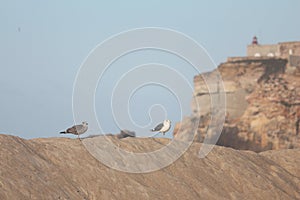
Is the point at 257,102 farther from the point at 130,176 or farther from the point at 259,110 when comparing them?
the point at 130,176

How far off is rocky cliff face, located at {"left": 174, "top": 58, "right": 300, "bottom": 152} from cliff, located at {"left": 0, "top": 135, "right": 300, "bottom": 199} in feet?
129

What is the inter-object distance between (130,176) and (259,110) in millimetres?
47513

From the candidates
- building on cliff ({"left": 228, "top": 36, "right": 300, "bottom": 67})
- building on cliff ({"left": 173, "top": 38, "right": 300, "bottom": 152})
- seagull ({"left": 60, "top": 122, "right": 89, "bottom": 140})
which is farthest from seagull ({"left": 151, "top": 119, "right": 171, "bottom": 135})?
building on cliff ({"left": 228, "top": 36, "right": 300, "bottom": 67})

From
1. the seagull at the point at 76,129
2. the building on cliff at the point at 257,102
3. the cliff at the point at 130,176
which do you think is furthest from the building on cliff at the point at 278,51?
the seagull at the point at 76,129

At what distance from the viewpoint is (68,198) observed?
45.4ft

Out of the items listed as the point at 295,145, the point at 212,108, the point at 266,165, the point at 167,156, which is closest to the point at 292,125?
the point at 295,145

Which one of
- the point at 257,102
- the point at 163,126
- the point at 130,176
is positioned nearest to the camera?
the point at 130,176

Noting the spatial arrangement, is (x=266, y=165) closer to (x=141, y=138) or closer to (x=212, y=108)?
(x=141, y=138)

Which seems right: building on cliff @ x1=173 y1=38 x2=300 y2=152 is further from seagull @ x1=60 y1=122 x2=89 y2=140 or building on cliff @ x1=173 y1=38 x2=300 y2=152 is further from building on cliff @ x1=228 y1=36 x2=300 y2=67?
seagull @ x1=60 y1=122 x2=89 y2=140

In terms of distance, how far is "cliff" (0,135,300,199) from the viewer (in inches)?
550

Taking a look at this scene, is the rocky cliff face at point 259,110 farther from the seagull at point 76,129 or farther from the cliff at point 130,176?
the seagull at point 76,129

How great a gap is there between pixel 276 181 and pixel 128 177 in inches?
239

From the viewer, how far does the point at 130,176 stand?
632 inches

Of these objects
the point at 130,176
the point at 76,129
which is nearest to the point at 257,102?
the point at 76,129
